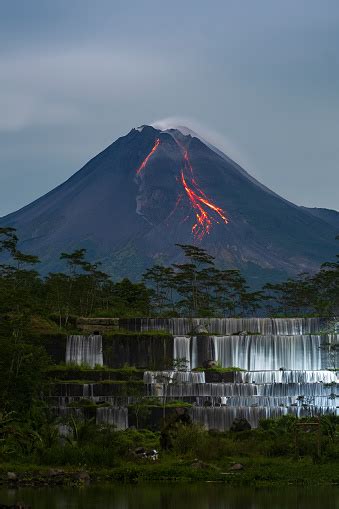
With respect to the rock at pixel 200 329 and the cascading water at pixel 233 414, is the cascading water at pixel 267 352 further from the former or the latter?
the cascading water at pixel 233 414

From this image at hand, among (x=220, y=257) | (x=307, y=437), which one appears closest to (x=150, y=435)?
(x=307, y=437)

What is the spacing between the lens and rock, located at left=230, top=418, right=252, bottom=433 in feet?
154

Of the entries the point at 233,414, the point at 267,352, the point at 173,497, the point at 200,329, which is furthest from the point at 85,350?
the point at 173,497

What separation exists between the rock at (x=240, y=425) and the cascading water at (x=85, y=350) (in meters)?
13.3

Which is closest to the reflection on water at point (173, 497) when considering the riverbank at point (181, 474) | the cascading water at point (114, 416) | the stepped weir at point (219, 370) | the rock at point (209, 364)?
the riverbank at point (181, 474)

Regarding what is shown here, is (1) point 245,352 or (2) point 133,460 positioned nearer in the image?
(2) point 133,460

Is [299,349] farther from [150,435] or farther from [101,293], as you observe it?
[101,293]

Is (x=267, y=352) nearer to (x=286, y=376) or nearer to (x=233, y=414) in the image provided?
(x=286, y=376)

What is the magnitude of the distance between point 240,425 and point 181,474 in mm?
14486

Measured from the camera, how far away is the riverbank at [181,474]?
3145cm

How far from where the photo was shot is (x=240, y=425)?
47.1m

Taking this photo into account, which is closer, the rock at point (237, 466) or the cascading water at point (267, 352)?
the rock at point (237, 466)

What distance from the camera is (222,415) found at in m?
49.8

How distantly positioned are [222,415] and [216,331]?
18.2 meters
